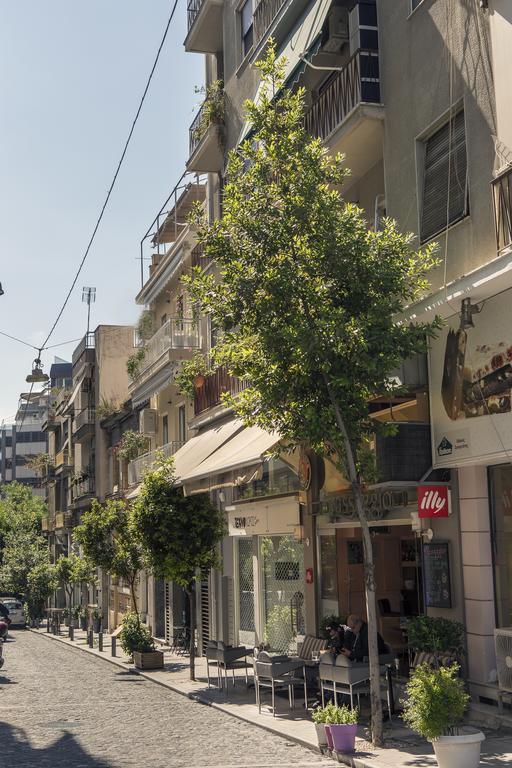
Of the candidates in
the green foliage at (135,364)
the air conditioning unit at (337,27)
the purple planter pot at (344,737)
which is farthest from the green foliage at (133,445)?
the purple planter pot at (344,737)

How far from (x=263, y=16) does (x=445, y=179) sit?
10.3 meters

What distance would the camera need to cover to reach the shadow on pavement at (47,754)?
11.0 m

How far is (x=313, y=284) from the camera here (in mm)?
12117

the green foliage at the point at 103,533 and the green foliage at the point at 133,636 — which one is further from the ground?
the green foliage at the point at 103,533

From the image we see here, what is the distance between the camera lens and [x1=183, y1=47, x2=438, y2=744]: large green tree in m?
11.8

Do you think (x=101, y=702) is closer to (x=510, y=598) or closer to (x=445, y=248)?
(x=510, y=598)

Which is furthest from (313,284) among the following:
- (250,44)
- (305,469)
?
(250,44)

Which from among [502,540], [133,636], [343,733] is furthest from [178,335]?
[343,733]

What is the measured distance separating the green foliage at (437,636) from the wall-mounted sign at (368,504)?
2.51 metres

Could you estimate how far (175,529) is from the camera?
20625 mm

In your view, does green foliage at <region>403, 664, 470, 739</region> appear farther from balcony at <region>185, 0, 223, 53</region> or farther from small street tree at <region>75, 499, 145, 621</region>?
balcony at <region>185, 0, 223, 53</region>

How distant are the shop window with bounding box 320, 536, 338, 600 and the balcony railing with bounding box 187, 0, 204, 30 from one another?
643 inches

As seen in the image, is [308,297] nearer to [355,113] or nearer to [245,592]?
[355,113]

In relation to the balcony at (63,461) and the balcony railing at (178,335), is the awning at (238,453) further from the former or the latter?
the balcony at (63,461)
